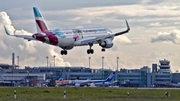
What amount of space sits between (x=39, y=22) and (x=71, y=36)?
7.19m

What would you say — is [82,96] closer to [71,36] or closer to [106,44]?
[71,36]

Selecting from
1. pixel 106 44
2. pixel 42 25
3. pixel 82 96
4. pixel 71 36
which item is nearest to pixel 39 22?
pixel 42 25

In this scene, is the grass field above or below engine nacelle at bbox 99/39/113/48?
below

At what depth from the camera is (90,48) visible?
387 ft

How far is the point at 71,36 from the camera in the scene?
375 ft

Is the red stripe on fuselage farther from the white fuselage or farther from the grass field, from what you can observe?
the grass field

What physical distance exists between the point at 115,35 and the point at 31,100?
2009 inches

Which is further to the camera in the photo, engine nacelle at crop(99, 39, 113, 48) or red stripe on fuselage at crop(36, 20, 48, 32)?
engine nacelle at crop(99, 39, 113, 48)

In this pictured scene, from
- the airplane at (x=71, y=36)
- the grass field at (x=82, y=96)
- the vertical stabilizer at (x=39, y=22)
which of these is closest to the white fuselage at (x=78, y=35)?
the airplane at (x=71, y=36)

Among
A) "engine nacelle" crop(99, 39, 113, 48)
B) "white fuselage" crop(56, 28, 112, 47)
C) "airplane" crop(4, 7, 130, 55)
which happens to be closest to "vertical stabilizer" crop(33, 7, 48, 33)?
"airplane" crop(4, 7, 130, 55)

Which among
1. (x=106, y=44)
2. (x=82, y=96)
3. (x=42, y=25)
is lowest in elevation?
(x=82, y=96)

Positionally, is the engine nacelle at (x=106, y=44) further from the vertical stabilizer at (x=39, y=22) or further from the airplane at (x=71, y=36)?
the vertical stabilizer at (x=39, y=22)

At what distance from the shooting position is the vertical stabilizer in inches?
4508

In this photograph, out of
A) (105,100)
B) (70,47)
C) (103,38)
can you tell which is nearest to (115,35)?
(103,38)
